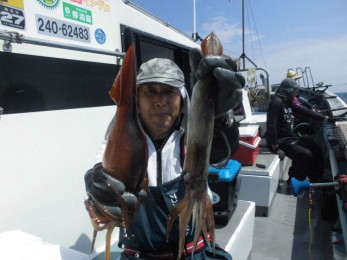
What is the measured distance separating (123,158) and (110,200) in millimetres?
202

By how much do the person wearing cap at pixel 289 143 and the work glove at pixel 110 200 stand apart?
5325 mm

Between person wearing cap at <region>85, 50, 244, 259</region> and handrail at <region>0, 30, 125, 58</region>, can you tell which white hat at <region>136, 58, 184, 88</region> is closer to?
person wearing cap at <region>85, 50, 244, 259</region>

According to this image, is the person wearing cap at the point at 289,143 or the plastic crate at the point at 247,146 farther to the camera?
the person wearing cap at the point at 289,143

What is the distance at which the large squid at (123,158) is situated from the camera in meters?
1.14

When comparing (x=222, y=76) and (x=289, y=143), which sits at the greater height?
(x=222, y=76)

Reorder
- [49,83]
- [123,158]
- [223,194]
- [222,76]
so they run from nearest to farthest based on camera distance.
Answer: [123,158], [222,76], [49,83], [223,194]

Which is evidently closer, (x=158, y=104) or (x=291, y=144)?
(x=158, y=104)

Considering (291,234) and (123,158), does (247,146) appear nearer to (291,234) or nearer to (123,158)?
(291,234)

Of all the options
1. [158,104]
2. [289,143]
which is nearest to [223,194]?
[158,104]

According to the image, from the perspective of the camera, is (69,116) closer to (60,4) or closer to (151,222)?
(60,4)

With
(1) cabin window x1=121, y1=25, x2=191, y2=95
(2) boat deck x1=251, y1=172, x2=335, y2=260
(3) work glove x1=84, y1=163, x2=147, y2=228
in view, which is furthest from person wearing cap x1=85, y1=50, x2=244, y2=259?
(2) boat deck x1=251, y1=172, x2=335, y2=260

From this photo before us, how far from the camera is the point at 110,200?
1.22 m

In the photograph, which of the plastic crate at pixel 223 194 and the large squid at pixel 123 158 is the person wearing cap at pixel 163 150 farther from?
the plastic crate at pixel 223 194

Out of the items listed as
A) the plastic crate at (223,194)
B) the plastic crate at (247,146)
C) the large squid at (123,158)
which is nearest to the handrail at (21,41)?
the large squid at (123,158)
